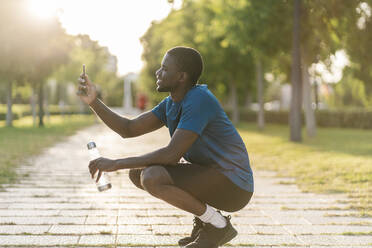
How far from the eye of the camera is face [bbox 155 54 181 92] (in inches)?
128

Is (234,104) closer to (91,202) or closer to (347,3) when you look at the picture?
(347,3)

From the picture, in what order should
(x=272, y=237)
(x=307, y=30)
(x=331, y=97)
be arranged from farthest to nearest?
(x=331, y=97), (x=307, y=30), (x=272, y=237)

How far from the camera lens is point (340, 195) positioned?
6.18m

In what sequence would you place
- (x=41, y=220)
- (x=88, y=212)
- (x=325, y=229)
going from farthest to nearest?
(x=88, y=212) < (x=41, y=220) < (x=325, y=229)

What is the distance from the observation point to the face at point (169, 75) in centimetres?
324

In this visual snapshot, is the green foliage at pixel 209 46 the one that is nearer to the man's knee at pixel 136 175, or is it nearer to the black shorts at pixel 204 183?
the man's knee at pixel 136 175

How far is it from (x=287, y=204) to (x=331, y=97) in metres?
37.8

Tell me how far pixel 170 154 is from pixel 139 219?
1773mm

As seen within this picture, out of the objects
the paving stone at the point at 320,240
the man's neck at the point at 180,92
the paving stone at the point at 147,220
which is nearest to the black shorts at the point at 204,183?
the man's neck at the point at 180,92

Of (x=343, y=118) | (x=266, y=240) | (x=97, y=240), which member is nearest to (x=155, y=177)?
(x=97, y=240)

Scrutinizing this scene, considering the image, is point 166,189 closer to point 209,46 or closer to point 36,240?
point 36,240

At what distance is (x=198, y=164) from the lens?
3342mm

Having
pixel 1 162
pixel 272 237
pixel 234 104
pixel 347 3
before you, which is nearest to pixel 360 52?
pixel 347 3

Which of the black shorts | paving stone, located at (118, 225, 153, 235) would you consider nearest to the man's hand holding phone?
the black shorts
